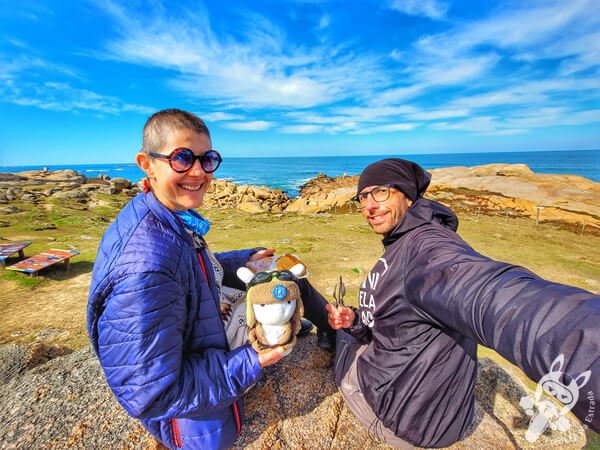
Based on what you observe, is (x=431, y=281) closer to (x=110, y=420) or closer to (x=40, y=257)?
(x=110, y=420)

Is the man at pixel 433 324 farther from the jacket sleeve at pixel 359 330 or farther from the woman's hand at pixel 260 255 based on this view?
the woman's hand at pixel 260 255

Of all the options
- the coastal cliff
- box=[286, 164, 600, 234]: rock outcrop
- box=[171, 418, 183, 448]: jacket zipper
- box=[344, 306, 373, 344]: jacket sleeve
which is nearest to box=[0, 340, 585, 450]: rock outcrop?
the coastal cliff

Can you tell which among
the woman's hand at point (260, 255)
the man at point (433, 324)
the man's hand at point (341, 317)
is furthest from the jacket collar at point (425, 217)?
the woman's hand at point (260, 255)

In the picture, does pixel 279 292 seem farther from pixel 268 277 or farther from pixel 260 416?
pixel 260 416

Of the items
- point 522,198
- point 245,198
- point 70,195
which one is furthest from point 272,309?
point 70,195

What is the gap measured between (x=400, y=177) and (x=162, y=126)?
1.93 metres

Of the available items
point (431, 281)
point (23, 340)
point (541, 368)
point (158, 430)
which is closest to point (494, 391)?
point (431, 281)

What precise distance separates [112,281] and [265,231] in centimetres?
1163

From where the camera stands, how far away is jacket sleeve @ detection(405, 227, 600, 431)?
88 cm

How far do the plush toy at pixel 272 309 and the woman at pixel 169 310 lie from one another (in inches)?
3.4

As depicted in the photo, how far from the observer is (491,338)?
1.13 m

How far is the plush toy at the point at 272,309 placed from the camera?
165cm

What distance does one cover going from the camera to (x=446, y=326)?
1542mm

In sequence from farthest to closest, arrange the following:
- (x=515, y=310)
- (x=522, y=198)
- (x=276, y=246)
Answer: (x=522, y=198) < (x=276, y=246) < (x=515, y=310)
